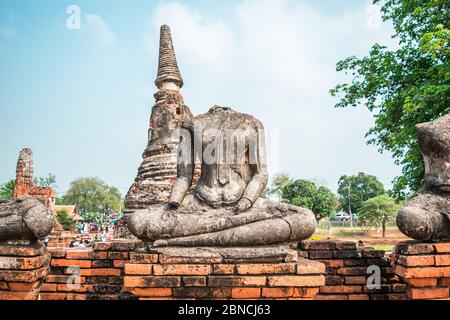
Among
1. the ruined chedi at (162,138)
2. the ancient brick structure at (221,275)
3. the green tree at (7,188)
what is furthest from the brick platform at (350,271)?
the green tree at (7,188)

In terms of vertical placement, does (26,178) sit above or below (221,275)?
above

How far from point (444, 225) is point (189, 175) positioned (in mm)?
2363

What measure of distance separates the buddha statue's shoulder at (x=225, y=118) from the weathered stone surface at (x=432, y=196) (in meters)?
1.59

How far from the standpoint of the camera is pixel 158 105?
37.1 ft

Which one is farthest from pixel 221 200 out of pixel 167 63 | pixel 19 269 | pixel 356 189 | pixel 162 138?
pixel 356 189

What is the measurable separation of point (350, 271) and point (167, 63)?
980 centimetres

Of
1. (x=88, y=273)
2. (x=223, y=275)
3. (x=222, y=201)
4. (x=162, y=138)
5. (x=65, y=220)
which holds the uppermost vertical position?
(x=162, y=138)

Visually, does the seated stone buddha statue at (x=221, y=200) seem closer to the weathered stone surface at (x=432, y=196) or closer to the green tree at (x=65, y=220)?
the weathered stone surface at (x=432, y=196)

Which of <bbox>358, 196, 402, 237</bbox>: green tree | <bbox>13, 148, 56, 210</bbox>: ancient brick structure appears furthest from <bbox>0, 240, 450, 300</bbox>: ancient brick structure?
<bbox>358, 196, 402, 237</bbox>: green tree

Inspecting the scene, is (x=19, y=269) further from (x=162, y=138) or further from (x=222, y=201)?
(x=162, y=138)

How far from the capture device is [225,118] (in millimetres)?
3996

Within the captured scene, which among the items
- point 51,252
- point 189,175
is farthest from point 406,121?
point 51,252

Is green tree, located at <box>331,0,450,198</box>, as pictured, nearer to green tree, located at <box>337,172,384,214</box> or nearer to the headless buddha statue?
the headless buddha statue

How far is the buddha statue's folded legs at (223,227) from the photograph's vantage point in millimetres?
3156
